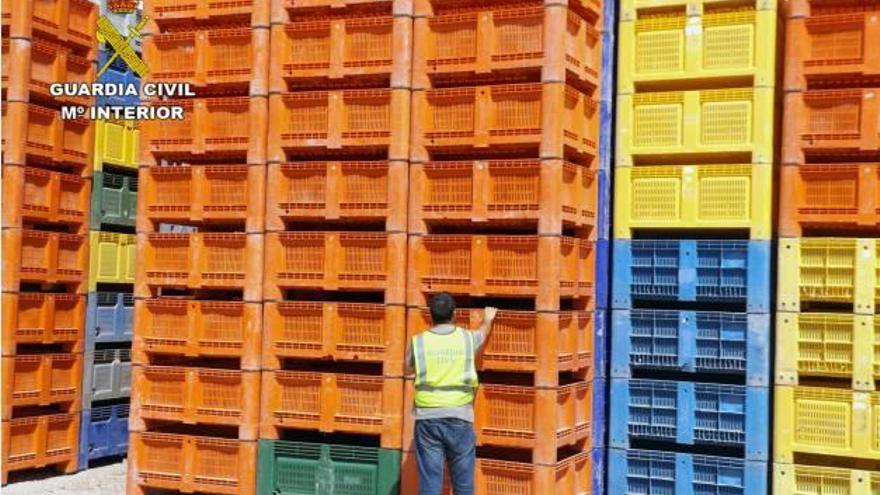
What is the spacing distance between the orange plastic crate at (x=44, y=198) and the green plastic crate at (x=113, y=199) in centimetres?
10

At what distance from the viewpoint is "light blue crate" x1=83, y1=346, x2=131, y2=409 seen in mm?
11000

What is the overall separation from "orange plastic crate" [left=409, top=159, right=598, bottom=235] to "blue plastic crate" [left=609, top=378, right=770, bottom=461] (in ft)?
4.73

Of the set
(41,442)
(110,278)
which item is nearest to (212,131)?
(110,278)

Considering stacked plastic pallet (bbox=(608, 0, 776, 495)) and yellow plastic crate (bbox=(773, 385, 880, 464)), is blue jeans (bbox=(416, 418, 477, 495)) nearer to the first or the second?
stacked plastic pallet (bbox=(608, 0, 776, 495))

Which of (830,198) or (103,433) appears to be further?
(103,433)

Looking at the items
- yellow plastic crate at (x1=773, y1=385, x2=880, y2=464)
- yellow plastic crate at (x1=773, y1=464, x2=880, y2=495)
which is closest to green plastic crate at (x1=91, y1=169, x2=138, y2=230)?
yellow plastic crate at (x1=773, y1=385, x2=880, y2=464)

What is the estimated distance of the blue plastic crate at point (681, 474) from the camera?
8.07 m

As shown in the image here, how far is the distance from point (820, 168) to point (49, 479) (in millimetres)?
7727

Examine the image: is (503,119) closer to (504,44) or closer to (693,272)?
(504,44)

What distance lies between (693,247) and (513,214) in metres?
1.47

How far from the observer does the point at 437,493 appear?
24.9ft

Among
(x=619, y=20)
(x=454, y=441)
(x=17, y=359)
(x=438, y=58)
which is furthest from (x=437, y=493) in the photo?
(x=17, y=359)

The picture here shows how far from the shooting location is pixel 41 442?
34.2ft

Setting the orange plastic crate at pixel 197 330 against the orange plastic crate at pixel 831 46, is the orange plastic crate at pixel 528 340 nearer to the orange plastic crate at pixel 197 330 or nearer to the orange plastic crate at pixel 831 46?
the orange plastic crate at pixel 197 330
